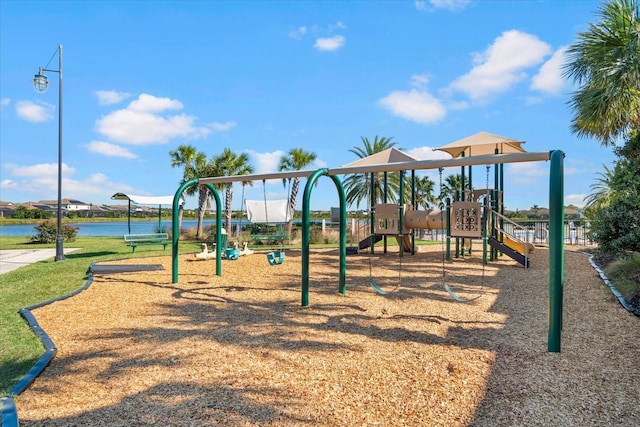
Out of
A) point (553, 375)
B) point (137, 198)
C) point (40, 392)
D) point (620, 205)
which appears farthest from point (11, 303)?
point (137, 198)

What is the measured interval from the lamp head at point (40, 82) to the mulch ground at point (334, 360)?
9946 mm

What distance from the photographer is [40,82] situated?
1447cm

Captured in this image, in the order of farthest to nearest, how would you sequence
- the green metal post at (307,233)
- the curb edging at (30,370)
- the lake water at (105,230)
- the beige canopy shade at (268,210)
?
1. the lake water at (105,230)
2. the beige canopy shade at (268,210)
3. the green metal post at (307,233)
4. the curb edging at (30,370)

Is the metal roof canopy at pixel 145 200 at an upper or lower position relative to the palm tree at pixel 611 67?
lower

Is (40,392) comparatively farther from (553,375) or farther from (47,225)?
(47,225)

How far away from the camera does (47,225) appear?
22516 mm

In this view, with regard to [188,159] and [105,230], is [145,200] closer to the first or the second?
[188,159]

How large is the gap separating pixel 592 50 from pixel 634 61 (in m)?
2.08

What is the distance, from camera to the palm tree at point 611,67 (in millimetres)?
9777

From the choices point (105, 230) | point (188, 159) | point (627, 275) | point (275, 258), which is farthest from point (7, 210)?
point (627, 275)

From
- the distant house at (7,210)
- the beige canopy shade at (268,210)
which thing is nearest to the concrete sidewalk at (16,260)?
the beige canopy shade at (268,210)

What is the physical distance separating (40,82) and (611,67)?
56.9ft

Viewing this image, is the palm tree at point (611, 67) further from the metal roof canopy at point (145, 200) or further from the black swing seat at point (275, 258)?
the metal roof canopy at point (145, 200)

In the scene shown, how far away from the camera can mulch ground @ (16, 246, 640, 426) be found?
3.42m
